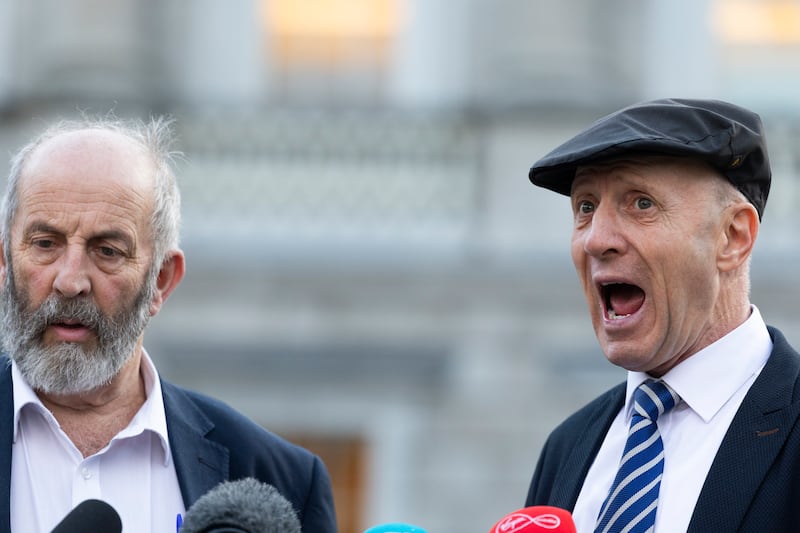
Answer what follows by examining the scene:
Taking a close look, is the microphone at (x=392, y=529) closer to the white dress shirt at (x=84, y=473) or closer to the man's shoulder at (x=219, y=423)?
the white dress shirt at (x=84, y=473)

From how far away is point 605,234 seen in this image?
395cm

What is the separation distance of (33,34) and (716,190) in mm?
8832

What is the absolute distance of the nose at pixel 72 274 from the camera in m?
4.01

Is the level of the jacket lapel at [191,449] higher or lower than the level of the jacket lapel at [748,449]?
lower

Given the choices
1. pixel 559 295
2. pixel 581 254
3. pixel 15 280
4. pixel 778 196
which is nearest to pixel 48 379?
pixel 15 280

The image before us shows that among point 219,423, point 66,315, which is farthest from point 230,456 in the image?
point 66,315

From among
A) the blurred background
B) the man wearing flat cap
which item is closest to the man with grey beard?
the man wearing flat cap

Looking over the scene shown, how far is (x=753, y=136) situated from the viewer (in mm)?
3904

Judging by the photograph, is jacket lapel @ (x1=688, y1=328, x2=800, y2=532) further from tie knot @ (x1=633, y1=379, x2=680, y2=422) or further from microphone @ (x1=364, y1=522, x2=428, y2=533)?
microphone @ (x1=364, y1=522, x2=428, y2=533)

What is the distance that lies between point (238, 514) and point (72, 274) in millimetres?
1018

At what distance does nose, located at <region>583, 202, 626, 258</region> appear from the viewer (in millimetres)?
3939

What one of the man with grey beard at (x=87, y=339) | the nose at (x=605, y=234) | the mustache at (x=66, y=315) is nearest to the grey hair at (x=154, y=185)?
the man with grey beard at (x=87, y=339)

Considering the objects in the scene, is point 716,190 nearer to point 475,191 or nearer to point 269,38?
point 475,191

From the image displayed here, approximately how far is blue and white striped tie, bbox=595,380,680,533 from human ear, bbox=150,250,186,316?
1311 mm
